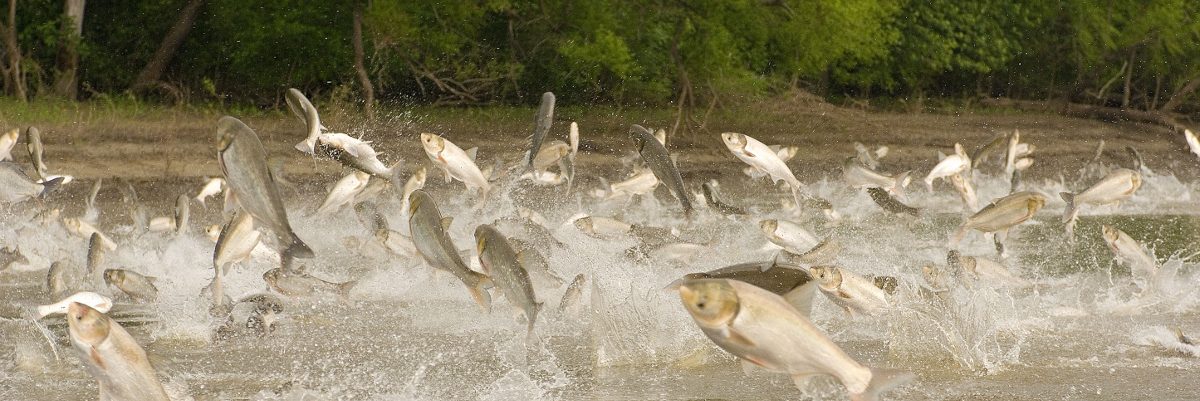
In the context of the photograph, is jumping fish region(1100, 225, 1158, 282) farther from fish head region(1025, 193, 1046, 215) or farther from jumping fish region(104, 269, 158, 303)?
jumping fish region(104, 269, 158, 303)

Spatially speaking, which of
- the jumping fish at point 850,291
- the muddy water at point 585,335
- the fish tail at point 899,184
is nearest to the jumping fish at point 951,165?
the fish tail at point 899,184

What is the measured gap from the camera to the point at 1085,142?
62.5ft

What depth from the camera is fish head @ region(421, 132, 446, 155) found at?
19.9ft

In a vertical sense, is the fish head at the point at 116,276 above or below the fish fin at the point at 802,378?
below

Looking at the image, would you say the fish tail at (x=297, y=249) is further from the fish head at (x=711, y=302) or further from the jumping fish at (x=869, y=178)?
the jumping fish at (x=869, y=178)

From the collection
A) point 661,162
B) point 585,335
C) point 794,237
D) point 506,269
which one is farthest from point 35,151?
point 506,269

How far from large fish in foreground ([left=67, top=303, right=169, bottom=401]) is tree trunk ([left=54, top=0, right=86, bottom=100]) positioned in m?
15.3

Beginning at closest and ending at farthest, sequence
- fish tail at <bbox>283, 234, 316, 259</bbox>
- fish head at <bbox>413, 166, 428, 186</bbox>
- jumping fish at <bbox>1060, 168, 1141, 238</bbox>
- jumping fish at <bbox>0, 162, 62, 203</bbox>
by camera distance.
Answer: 1. fish tail at <bbox>283, 234, 316, 259</bbox>
2. jumping fish at <bbox>0, 162, 62, 203</bbox>
3. jumping fish at <bbox>1060, 168, 1141, 238</bbox>
4. fish head at <bbox>413, 166, 428, 186</bbox>

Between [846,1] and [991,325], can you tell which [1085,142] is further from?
[991,325]

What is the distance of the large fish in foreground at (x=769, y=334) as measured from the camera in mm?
3018

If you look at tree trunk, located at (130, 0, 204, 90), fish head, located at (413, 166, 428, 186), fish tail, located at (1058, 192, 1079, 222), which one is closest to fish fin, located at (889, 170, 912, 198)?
fish tail, located at (1058, 192, 1079, 222)

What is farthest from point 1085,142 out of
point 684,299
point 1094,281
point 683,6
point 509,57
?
point 684,299

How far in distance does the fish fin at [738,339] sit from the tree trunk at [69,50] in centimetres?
1603

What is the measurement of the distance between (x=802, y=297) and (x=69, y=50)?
16.8m
